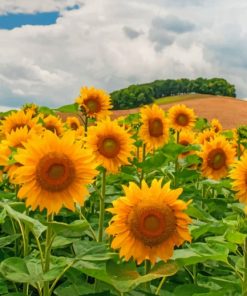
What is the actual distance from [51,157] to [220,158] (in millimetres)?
3168

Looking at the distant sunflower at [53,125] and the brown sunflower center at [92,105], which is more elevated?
the brown sunflower center at [92,105]

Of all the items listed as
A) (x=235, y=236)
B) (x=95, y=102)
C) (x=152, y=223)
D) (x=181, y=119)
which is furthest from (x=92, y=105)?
(x=152, y=223)

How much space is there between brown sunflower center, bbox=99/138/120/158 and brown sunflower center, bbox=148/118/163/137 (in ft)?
6.89

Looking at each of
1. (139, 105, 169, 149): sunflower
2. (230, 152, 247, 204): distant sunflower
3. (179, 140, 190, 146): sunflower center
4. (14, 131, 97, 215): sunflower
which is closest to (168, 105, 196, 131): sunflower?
(179, 140, 190, 146): sunflower center

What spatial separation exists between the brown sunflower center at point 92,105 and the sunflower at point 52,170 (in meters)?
3.84

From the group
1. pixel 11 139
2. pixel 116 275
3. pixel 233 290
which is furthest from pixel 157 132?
pixel 116 275

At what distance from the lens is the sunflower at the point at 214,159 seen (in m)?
5.93

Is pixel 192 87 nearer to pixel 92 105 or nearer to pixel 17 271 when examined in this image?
pixel 92 105

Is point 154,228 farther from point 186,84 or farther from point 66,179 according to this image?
point 186,84

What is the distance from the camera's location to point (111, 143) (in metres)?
4.65

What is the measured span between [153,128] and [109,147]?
2.22m

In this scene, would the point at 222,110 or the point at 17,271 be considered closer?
the point at 17,271

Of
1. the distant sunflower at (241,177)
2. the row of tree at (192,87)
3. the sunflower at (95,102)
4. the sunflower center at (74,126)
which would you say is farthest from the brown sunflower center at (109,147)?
the row of tree at (192,87)

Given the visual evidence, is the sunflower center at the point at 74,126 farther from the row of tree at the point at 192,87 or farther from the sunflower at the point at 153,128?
the row of tree at the point at 192,87
